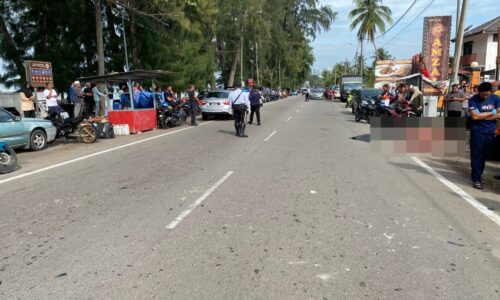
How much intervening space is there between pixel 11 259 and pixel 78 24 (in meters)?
21.0

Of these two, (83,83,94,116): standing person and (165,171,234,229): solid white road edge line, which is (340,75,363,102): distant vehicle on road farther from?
(165,171,234,229): solid white road edge line

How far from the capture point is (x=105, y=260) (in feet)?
13.5

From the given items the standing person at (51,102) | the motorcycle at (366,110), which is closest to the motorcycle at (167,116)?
the standing person at (51,102)

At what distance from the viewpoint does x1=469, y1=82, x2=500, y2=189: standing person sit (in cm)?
673

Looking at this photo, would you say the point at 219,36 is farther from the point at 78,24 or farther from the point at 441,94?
the point at 441,94

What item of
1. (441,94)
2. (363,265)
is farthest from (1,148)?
(441,94)

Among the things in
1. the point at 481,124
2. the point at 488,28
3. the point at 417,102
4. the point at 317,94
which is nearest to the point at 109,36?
the point at 417,102

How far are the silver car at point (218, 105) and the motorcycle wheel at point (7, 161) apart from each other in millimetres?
12861

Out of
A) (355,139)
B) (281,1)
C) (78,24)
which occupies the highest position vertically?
(281,1)

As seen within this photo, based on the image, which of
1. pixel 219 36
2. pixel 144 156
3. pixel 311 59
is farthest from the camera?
pixel 311 59

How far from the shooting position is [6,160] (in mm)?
8617

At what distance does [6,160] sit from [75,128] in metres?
5.70

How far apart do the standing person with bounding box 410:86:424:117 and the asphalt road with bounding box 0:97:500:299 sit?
6208mm

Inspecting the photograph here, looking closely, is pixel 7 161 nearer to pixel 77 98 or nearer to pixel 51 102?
pixel 51 102
